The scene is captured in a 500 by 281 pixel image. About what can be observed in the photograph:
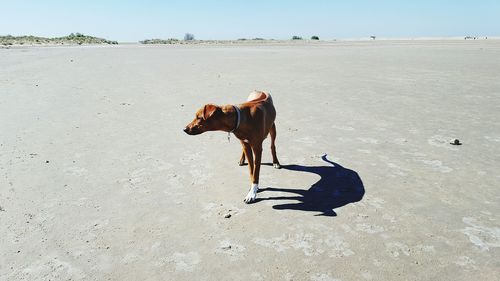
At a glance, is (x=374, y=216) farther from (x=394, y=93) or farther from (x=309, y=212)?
(x=394, y=93)

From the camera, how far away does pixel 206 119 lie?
4.86 meters

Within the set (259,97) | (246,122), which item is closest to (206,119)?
(246,122)

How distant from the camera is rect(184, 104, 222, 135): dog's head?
485 cm

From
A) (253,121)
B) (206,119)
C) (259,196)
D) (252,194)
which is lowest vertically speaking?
(259,196)

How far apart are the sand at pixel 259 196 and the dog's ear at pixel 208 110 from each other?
1226 mm

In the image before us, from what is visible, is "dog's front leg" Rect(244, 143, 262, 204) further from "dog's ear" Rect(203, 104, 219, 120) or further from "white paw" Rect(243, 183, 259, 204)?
"dog's ear" Rect(203, 104, 219, 120)

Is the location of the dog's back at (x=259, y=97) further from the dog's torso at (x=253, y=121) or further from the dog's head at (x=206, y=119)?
the dog's head at (x=206, y=119)

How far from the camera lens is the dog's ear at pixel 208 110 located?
4.84m

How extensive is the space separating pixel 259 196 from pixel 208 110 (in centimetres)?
148

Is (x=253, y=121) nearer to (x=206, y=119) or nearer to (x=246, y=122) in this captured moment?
(x=246, y=122)

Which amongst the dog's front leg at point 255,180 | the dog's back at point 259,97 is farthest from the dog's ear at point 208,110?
the dog's back at point 259,97

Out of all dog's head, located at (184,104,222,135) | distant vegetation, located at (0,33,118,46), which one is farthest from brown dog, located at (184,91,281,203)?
distant vegetation, located at (0,33,118,46)

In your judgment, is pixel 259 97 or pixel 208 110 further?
pixel 259 97

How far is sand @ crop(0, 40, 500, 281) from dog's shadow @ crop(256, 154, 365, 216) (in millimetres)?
30
